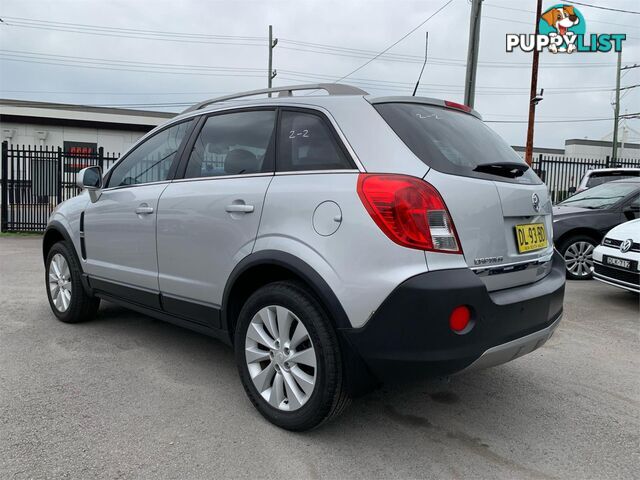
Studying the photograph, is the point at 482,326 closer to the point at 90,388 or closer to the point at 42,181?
the point at 90,388

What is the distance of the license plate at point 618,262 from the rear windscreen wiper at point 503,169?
3.40 metres

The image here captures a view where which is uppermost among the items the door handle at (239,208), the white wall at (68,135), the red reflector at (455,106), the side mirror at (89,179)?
the white wall at (68,135)

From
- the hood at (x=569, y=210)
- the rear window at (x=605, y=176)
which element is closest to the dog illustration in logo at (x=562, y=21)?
the rear window at (x=605, y=176)

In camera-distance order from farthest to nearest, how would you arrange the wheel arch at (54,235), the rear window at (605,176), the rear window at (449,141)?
the rear window at (605,176), the wheel arch at (54,235), the rear window at (449,141)

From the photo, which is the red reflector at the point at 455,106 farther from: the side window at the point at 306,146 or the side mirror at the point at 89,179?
the side mirror at the point at 89,179

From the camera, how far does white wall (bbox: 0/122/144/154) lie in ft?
81.1

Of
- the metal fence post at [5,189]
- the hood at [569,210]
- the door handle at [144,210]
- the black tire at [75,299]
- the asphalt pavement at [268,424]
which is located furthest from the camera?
the metal fence post at [5,189]

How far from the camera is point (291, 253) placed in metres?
2.55

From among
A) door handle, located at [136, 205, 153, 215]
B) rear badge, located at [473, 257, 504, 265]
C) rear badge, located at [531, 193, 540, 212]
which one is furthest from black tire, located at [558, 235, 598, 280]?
door handle, located at [136, 205, 153, 215]

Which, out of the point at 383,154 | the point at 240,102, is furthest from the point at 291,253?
the point at 240,102

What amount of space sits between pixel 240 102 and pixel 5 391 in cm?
231

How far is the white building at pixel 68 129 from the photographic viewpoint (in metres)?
24.7

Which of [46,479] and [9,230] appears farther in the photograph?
[9,230]

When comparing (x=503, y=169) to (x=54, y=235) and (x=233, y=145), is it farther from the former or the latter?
(x=54, y=235)
